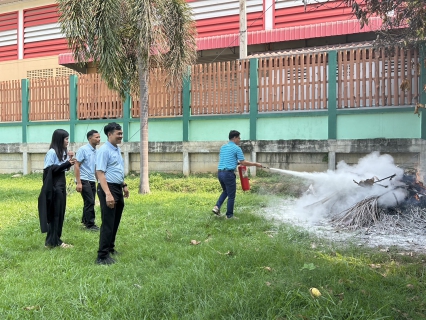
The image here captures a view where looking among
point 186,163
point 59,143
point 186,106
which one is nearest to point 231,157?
point 59,143

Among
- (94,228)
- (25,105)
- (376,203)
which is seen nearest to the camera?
(376,203)

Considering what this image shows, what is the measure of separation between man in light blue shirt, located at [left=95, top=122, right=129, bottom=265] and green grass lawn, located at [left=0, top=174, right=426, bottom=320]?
0.79 ft

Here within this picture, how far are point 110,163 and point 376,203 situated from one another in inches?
169

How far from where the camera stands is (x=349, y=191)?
7125 mm

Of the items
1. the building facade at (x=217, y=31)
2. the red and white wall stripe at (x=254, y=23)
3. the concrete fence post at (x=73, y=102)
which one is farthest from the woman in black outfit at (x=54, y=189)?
the concrete fence post at (x=73, y=102)

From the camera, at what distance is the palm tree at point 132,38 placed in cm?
880

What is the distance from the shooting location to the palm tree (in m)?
8.80

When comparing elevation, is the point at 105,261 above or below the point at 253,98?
below

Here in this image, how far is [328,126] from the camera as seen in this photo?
10250 mm

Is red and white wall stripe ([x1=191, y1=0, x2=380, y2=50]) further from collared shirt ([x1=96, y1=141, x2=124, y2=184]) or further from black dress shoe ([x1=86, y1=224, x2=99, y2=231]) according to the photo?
collared shirt ([x1=96, y1=141, x2=124, y2=184])

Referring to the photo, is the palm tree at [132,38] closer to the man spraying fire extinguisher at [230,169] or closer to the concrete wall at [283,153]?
the concrete wall at [283,153]

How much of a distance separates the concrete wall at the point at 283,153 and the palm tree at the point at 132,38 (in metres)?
2.16

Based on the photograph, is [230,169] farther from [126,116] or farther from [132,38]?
[126,116]

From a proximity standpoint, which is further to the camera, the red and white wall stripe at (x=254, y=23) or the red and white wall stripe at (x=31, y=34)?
the red and white wall stripe at (x=31, y=34)
